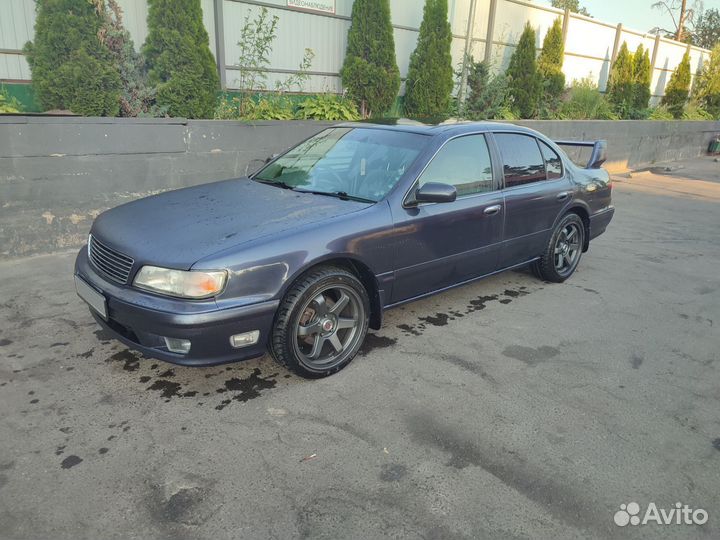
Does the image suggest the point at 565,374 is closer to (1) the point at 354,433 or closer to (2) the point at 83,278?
(1) the point at 354,433

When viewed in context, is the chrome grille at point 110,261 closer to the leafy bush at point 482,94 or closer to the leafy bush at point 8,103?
the leafy bush at point 8,103

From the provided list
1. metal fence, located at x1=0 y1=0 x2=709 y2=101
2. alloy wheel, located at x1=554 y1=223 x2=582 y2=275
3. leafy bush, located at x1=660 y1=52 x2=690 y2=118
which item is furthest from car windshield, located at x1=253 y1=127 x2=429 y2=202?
leafy bush, located at x1=660 y1=52 x2=690 y2=118

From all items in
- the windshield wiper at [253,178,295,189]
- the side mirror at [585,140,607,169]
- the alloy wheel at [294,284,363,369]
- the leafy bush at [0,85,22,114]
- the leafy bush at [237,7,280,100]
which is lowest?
the alloy wheel at [294,284,363,369]

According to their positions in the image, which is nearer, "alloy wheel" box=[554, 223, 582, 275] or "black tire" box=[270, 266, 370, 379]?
"black tire" box=[270, 266, 370, 379]

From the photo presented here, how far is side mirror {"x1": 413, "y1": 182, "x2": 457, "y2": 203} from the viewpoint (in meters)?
3.56

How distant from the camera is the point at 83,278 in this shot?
11.1 ft

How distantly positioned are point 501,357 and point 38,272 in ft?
14.3

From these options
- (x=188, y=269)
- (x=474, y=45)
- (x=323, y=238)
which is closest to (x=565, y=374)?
(x=323, y=238)

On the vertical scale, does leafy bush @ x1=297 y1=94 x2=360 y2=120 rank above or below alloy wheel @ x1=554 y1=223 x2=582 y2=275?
above

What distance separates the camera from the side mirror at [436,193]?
3.56m

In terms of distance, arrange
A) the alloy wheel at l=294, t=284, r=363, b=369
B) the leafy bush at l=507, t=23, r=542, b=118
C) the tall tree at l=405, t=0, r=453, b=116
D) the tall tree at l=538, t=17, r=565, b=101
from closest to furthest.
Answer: the alloy wheel at l=294, t=284, r=363, b=369, the tall tree at l=405, t=0, r=453, b=116, the leafy bush at l=507, t=23, r=542, b=118, the tall tree at l=538, t=17, r=565, b=101

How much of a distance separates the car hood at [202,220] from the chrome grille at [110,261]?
4 cm

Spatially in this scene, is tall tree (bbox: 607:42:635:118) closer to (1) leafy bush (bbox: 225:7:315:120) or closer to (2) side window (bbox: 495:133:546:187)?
(1) leafy bush (bbox: 225:7:315:120)

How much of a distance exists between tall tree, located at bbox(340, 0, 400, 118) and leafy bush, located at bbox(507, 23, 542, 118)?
4.26m
